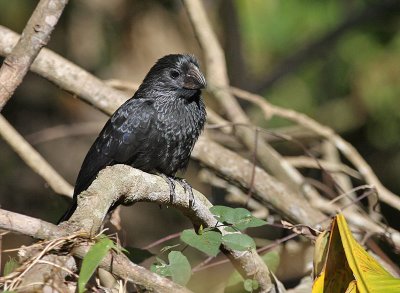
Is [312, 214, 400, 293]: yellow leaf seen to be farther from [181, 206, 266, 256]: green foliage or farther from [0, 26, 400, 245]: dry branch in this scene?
[0, 26, 400, 245]: dry branch

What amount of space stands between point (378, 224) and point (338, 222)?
181cm

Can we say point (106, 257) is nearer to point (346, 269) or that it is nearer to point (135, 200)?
point (135, 200)

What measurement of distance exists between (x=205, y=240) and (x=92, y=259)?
46cm

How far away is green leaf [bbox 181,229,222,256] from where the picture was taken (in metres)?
1.92

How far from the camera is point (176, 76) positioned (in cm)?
361

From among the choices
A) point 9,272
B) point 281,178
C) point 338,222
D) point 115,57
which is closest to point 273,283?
point 338,222

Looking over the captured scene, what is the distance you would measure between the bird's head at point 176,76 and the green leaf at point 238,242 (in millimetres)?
1538

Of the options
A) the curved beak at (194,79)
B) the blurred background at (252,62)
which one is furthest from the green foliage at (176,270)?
the blurred background at (252,62)

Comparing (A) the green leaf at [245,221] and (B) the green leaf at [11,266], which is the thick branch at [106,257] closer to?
(B) the green leaf at [11,266]

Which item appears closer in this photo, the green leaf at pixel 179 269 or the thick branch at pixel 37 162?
the green leaf at pixel 179 269

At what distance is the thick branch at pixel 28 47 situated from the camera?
2498 millimetres

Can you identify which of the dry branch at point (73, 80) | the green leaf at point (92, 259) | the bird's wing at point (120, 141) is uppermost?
the dry branch at point (73, 80)

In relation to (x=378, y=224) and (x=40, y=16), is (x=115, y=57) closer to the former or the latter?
(x=378, y=224)

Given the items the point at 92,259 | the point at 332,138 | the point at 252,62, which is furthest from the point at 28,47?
the point at 252,62
